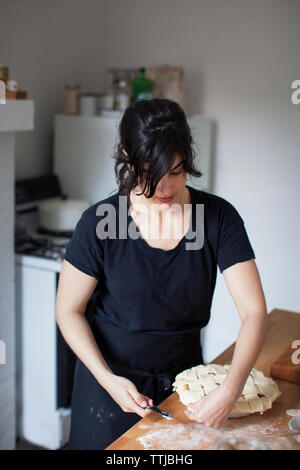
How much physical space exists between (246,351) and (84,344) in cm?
39

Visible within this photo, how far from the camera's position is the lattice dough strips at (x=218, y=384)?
4.07 ft

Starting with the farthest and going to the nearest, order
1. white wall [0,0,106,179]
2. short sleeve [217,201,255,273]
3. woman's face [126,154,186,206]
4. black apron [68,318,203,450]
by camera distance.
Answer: white wall [0,0,106,179] < black apron [68,318,203,450] < short sleeve [217,201,255,273] < woman's face [126,154,186,206]

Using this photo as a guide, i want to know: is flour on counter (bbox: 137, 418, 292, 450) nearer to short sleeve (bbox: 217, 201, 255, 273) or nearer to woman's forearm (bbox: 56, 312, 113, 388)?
woman's forearm (bbox: 56, 312, 113, 388)

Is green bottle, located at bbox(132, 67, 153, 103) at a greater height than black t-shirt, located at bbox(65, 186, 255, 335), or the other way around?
green bottle, located at bbox(132, 67, 153, 103)

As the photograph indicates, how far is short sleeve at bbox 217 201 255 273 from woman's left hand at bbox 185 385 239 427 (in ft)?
1.04

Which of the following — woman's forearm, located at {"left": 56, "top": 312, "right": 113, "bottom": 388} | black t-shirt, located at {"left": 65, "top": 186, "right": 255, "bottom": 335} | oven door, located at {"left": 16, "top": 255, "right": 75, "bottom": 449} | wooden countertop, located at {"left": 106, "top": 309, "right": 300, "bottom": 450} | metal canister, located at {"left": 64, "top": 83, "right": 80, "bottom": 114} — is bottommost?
oven door, located at {"left": 16, "top": 255, "right": 75, "bottom": 449}

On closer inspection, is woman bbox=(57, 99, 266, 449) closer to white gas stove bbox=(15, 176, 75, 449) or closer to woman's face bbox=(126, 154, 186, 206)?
woman's face bbox=(126, 154, 186, 206)

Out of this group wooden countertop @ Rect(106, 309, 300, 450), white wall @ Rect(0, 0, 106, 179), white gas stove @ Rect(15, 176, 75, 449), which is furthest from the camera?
white wall @ Rect(0, 0, 106, 179)

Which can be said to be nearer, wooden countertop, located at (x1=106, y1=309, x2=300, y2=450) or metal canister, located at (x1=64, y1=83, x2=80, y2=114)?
wooden countertop, located at (x1=106, y1=309, x2=300, y2=450)

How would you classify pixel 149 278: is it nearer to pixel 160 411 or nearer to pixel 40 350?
pixel 160 411

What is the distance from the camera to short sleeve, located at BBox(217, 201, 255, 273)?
1.35 meters

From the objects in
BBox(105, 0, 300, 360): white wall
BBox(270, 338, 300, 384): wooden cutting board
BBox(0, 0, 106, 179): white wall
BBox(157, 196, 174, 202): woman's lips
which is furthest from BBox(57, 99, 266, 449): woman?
BBox(105, 0, 300, 360): white wall

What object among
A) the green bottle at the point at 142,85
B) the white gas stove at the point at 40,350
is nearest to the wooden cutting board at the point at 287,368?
the white gas stove at the point at 40,350

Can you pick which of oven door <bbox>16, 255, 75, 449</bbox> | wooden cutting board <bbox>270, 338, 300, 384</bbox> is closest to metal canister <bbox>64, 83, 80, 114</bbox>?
oven door <bbox>16, 255, 75, 449</bbox>
